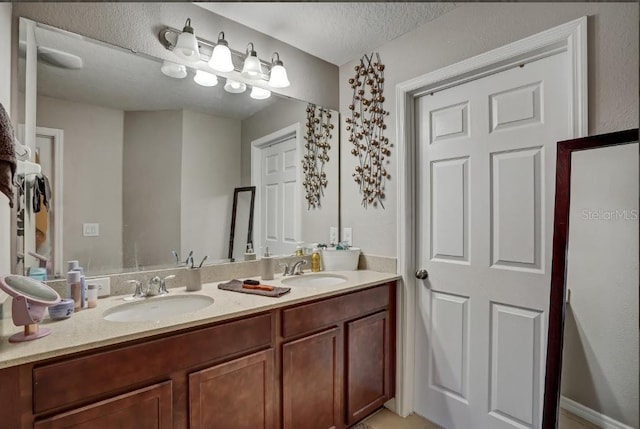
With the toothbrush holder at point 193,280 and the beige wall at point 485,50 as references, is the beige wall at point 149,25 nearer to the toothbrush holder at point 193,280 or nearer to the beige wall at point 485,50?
the beige wall at point 485,50

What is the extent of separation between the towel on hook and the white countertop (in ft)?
1.52

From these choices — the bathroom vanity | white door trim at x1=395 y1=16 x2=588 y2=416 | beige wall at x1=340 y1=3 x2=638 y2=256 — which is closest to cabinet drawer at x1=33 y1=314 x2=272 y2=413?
the bathroom vanity

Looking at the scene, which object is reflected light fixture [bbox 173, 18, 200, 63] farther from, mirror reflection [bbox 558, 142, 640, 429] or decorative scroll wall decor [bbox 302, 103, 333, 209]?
mirror reflection [bbox 558, 142, 640, 429]

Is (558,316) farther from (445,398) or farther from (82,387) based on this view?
(82,387)

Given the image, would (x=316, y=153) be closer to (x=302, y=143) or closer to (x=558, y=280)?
(x=302, y=143)

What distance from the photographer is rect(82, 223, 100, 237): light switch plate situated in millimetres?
1606

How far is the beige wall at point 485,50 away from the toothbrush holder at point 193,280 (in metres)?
1.14

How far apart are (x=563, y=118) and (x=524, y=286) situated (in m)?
0.82

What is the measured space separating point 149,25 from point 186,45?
7.9 inches

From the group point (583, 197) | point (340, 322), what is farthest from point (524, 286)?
point (340, 322)

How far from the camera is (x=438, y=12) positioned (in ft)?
6.50

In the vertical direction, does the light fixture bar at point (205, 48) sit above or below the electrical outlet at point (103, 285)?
above

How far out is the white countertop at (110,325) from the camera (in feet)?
3.41

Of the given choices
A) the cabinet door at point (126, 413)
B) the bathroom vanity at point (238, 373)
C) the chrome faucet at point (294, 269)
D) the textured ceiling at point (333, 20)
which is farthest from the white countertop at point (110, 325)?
the textured ceiling at point (333, 20)
